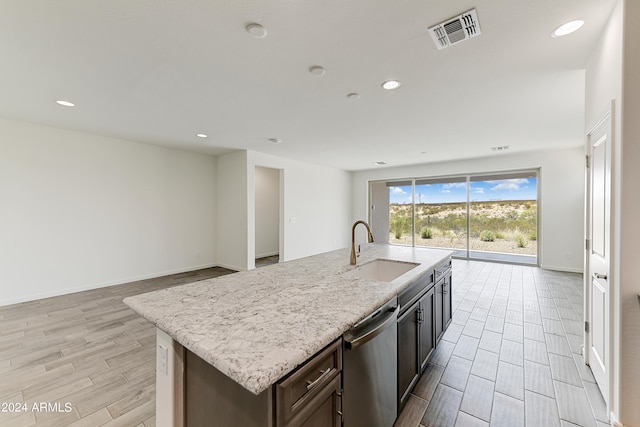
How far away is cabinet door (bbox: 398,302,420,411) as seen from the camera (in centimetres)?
161

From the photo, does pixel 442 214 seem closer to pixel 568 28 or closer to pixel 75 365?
pixel 568 28

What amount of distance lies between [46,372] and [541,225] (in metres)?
7.98

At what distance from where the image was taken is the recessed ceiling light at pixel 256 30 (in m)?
1.71

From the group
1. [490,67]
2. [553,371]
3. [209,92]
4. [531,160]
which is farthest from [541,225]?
[209,92]

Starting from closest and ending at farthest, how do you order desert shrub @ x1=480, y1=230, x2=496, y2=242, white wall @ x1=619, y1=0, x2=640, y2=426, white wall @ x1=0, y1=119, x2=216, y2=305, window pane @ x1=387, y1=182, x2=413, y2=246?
white wall @ x1=619, y1=0, x2=640, y2=426 → white wall @ x1=0, y1=119, x2=216, y2=305 → desert shrub @ x1=480, y1=230, x2=496, y2=242 → window pane @ x1=387, y1=182, x2=413, y2=246

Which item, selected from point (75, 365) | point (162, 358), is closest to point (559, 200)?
point (162, 358)

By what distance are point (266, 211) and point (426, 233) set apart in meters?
4.62

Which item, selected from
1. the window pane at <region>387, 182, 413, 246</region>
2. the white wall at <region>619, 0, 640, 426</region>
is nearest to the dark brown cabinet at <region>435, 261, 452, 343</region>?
the white wall at <region>619, 0, 640, 426</region>

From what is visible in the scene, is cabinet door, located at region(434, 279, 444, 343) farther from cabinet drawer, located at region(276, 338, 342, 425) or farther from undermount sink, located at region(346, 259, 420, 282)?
cabinet drawer, located at region(276, 338, 342, 425)

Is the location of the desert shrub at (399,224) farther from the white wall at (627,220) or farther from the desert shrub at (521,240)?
the white wall at (627,220)

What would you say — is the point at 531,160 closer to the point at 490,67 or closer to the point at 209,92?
the point at 490,67

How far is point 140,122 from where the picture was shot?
11.9 ft

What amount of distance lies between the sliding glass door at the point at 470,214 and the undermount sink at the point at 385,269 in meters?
5.16

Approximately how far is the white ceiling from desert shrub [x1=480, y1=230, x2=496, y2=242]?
9.62 ft
